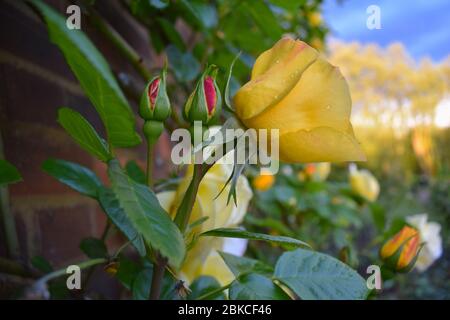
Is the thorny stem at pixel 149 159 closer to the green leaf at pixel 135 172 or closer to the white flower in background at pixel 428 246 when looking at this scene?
the green leaf at pixel 135 172

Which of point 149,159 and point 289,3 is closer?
point 149,159

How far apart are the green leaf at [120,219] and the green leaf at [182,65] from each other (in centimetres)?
36

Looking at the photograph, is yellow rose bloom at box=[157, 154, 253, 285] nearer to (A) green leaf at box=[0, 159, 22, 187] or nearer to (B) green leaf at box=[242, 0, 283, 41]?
(A) green leaf at box=[0, 159, 22, 187]

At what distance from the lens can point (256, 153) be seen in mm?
312

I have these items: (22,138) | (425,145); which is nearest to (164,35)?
(22,138)

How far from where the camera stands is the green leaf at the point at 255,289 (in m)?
0.35

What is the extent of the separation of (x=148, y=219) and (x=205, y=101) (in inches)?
4.0

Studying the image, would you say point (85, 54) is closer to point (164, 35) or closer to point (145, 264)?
point (145, 264)

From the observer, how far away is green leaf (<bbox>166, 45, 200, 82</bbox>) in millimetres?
668

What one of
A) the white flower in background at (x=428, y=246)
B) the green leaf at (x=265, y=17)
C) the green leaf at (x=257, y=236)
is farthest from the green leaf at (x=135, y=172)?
the white flower in background at (x=428, y=246)

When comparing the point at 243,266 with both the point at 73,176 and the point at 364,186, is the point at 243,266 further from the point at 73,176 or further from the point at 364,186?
the point at 364,186

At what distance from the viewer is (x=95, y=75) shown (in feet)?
0.82

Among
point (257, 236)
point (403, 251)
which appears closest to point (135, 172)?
point (257, 236)
